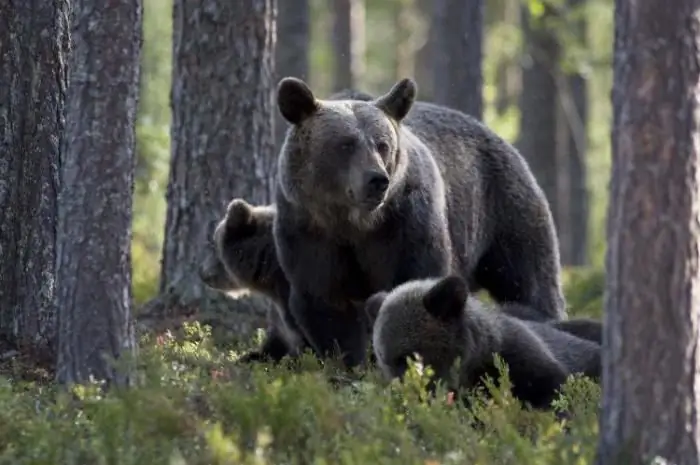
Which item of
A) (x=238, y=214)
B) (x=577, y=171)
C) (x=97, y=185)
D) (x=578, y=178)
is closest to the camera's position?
(x=97, y=185)

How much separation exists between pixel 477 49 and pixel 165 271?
5.88 metres

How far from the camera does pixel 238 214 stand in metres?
10.5

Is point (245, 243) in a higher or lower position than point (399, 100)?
lower

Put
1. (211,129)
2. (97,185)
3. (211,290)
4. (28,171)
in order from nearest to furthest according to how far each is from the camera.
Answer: (97,185)
(28,171)
(211,129)
(211,290)

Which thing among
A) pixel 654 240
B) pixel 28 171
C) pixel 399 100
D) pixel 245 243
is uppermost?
pixel 399 100

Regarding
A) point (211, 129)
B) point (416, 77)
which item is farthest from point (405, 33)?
point (211, 129)

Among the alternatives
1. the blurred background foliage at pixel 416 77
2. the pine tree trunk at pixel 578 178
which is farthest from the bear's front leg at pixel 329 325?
the pine tree trunk at pixel 578 178

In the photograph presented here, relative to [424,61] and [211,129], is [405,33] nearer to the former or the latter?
[424,61]

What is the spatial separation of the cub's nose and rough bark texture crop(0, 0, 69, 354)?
201cm

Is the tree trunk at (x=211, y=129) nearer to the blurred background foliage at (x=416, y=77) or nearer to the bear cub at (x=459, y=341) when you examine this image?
the blurred background foliage at (x=416, y=77)

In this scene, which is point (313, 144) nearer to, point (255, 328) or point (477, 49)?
point (255, 328)

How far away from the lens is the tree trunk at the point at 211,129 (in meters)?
11.4

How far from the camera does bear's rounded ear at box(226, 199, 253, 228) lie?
412 inches

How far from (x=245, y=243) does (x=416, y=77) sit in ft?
94.7
